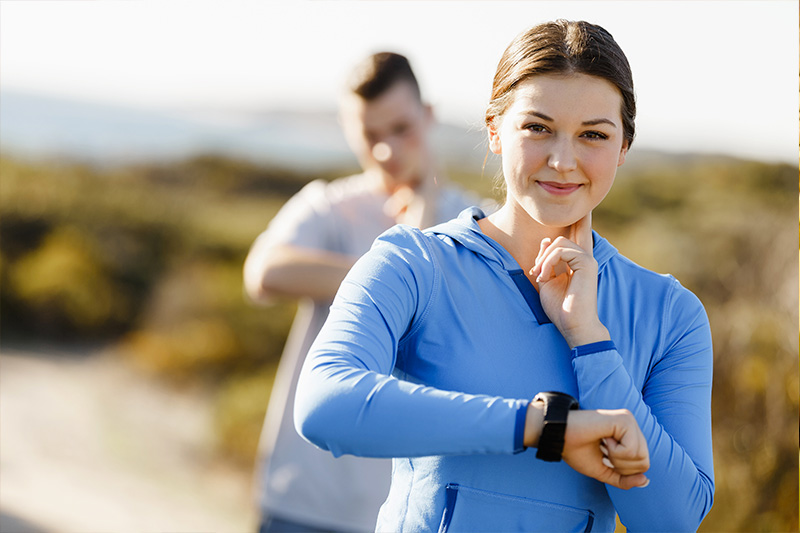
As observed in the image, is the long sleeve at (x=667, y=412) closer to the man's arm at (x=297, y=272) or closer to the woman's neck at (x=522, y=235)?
the woman's neck at (x=522, y=235)

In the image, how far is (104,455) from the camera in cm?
764

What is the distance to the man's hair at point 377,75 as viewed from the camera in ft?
8.95

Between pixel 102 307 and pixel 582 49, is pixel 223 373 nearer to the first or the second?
pixel 102 307

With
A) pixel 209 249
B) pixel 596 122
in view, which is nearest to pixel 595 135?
pixel 596 122

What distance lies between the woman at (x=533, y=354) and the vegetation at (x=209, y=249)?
4.97 m

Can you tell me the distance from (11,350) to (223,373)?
103 inches

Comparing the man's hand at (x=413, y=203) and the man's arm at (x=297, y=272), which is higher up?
the man's hand at (x=413, y=203)

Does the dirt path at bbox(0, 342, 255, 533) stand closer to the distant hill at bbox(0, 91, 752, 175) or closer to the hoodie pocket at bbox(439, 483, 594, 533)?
the distant hill at bbox(0, 91, 752, 175)

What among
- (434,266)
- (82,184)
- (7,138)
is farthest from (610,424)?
(7,138)

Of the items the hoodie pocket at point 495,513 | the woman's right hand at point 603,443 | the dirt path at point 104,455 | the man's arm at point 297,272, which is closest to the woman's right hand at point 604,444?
the woman's right hand at point 603,443

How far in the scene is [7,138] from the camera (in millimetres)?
10680

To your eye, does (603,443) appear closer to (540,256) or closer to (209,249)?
(540,256)

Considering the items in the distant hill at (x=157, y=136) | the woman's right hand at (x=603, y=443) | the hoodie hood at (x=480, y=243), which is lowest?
the woman's right hand at (x=603, y=443)

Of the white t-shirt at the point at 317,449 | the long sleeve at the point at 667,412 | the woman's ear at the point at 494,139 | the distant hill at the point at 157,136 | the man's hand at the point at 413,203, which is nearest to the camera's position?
the long sleeve at the point at 667,412
